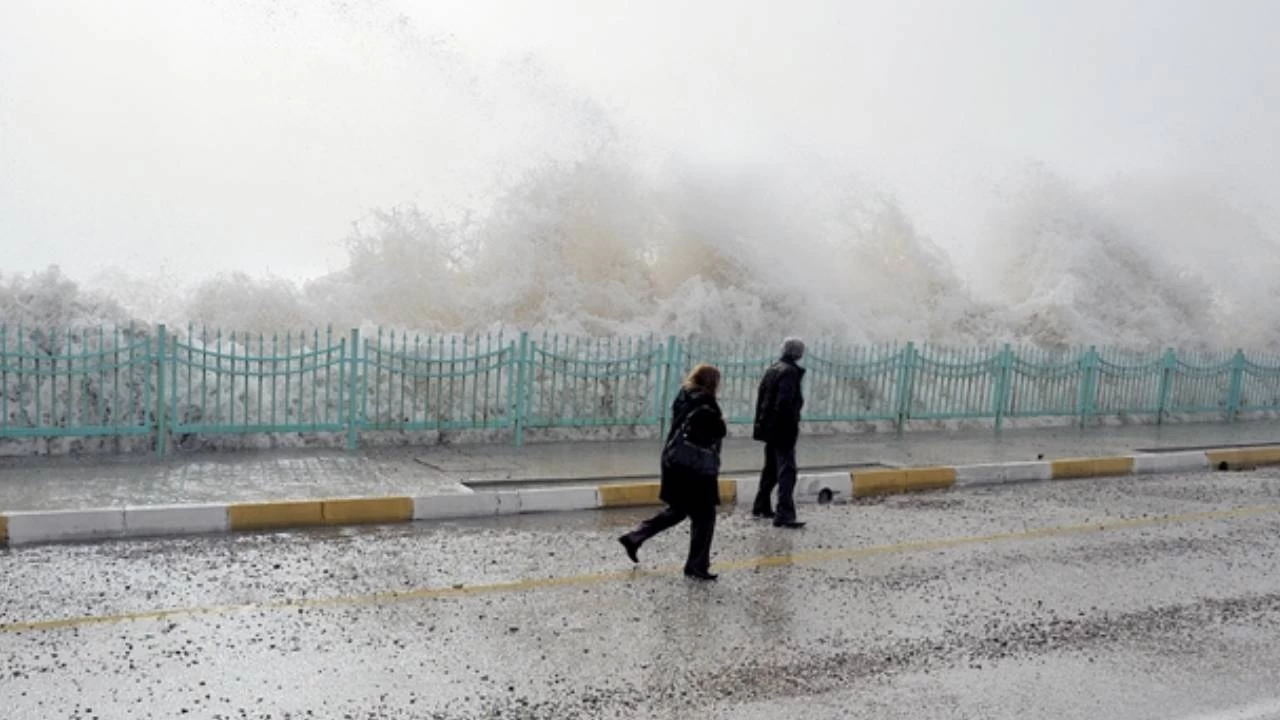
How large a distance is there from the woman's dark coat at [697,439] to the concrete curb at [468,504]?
261 cm

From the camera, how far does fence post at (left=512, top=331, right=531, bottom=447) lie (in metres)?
12.8

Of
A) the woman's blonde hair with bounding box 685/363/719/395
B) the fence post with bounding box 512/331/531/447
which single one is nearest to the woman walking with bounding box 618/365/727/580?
the woman's blonde hair with bounding box 685/363/719/395

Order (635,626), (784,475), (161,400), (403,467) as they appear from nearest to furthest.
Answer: (635,626), (784,475), (161,400), (403,467)

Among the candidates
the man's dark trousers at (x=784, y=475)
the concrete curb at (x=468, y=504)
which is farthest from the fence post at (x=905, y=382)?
the man's dark trousers at (x=784, y=475)

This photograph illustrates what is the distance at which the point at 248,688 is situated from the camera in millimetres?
4961

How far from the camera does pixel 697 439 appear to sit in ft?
24.6

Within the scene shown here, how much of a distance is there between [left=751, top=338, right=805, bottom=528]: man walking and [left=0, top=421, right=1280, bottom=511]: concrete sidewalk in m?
2.07

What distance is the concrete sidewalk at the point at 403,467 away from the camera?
9.18m

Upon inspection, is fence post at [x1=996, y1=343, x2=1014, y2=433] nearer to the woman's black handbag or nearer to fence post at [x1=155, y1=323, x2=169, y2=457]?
the woman's black handbag

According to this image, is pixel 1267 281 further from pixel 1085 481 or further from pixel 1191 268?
pixel 1085 481

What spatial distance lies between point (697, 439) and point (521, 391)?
5716mm

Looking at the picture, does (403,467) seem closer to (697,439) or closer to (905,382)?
(697,439)

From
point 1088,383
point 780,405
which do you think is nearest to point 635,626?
point 780,405

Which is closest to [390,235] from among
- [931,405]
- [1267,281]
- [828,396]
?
[828,396]
